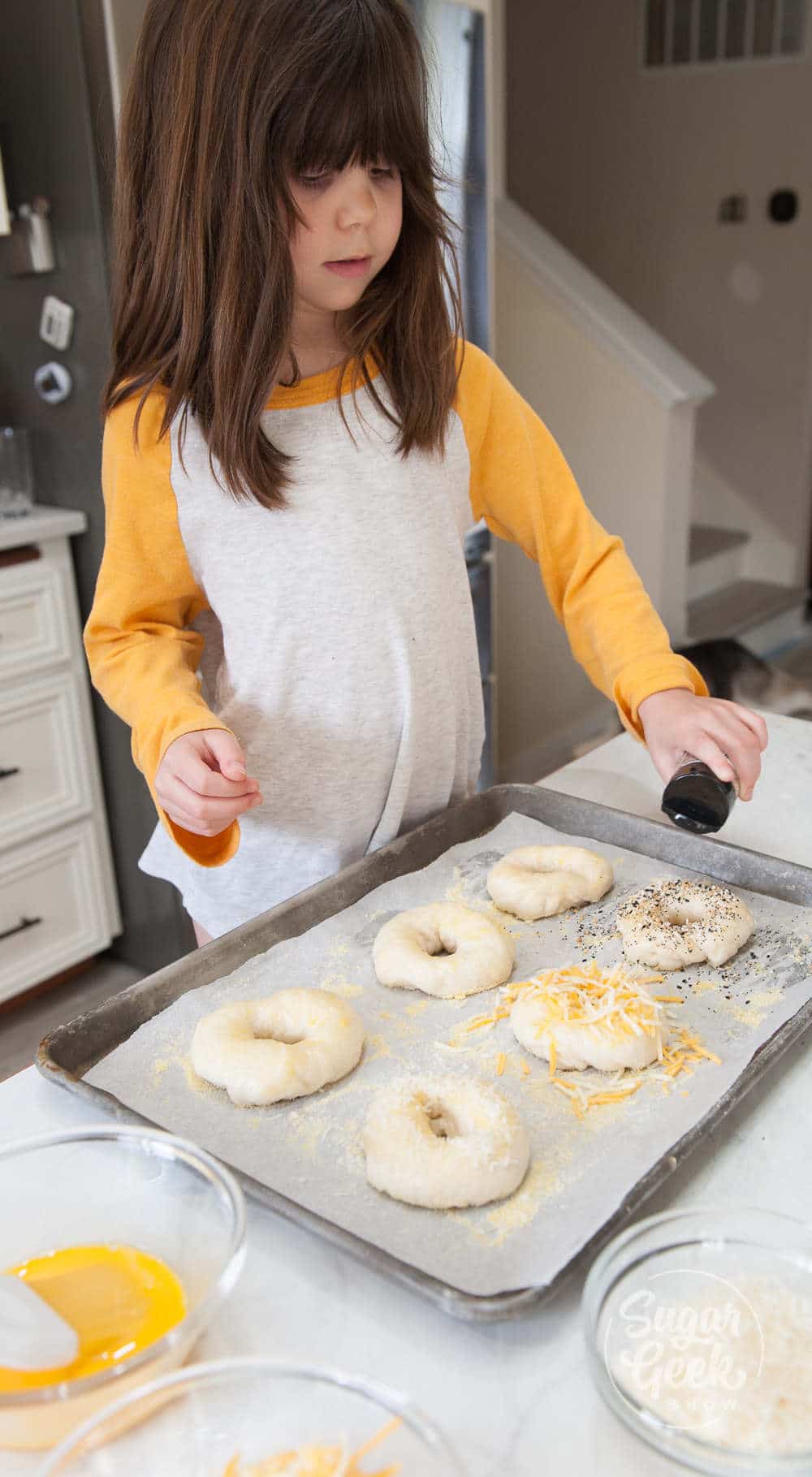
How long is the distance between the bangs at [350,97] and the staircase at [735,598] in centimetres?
324

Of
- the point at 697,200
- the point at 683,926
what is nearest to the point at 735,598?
the point at 697,200

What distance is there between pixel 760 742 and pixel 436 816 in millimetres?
293

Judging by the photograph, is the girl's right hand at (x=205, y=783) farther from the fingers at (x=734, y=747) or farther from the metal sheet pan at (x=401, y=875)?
the fingers at (x=734, y=747)

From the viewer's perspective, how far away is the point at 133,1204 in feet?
1.87

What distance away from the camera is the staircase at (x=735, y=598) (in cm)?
410

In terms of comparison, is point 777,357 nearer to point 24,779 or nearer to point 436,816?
point 24,779

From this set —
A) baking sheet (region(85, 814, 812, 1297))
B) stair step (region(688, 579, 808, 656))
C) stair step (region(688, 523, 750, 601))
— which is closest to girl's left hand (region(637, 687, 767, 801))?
baking sheet (region(85, 814, 812, 1297))

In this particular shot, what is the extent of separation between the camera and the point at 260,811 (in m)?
1.10

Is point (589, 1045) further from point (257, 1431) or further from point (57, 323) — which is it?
point (57, 323)

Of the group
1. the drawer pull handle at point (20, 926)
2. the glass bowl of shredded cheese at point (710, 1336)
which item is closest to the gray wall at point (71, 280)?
the drawer pull handle at point (20, 926)

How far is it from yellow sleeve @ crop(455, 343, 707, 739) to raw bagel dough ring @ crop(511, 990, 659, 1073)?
1.25ft

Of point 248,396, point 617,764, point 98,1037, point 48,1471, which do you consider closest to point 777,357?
point 617,764

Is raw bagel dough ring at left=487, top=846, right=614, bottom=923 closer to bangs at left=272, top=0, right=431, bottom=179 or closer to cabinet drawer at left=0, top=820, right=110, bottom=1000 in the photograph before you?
bangs at left=272, top=0, right=431, bottom=179

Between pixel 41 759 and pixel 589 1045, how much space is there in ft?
5.15
